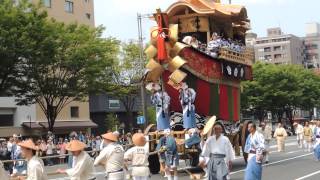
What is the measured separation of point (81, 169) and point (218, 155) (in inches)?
168

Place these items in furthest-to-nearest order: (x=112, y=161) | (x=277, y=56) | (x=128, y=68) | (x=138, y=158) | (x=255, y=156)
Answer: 1. (x=277, y=56)
2. (x=128, y=68)
3. (x=255, y=156)
4. (x=138, y=158)
5. (x=112, y=161)

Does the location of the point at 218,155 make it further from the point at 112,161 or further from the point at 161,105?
the point at 161,105

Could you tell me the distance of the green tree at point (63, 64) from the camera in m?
31.9

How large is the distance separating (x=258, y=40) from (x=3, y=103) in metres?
99.7

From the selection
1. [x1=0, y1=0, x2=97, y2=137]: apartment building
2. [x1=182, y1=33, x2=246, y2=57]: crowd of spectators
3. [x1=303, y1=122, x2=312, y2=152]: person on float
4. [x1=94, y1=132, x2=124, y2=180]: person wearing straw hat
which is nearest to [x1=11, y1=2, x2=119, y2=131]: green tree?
[x1=0, y1=0, x2=97, y2=137]: apartment building

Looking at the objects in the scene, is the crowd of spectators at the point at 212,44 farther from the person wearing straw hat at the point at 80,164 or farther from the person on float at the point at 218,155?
the person wearing straw hat at the point at 80,164

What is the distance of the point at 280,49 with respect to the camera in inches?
5290

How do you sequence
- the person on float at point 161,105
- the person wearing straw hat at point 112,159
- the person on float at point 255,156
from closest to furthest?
the person wearing straw hat at point 112,159
the person on float at point 255,156
the person on float at point 161,105

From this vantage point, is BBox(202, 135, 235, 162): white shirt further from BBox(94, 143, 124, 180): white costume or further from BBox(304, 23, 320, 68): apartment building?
BBox(304, 23, 320, 68): apartment building

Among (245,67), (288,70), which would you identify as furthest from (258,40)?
(245,67)

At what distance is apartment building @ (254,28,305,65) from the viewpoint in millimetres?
133250

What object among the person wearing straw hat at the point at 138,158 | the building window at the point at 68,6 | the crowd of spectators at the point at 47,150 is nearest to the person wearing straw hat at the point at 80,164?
the person wearing straw hat at the point at 138,158

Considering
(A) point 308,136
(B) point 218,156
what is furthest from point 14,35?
(B) point 218,156

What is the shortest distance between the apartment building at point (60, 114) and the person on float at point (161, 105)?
87.6 feet
